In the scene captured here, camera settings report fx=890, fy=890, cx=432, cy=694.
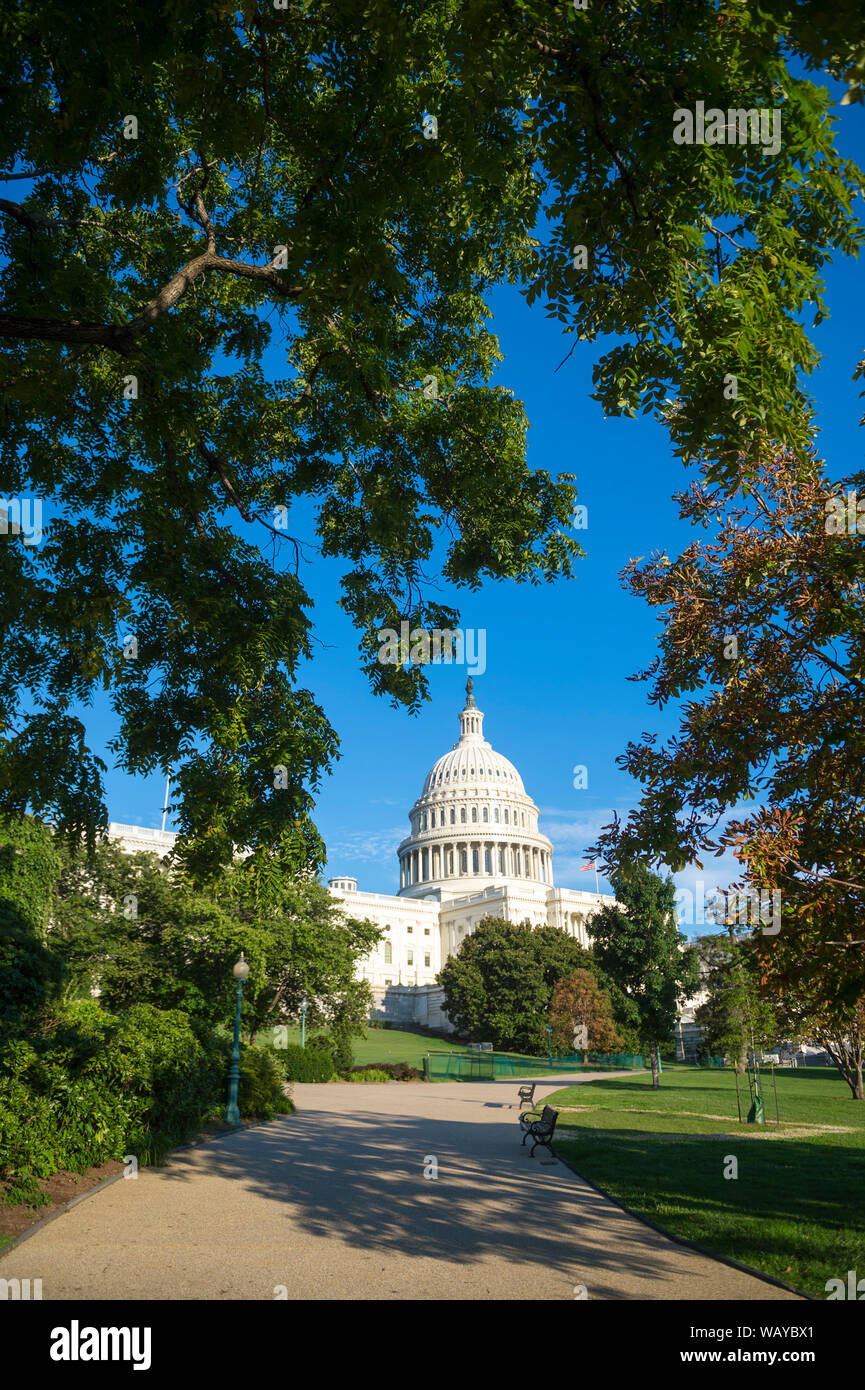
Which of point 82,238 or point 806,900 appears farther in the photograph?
point 82,238

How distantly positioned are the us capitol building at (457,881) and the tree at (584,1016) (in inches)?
1501

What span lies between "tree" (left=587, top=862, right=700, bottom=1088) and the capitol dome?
2831 inches

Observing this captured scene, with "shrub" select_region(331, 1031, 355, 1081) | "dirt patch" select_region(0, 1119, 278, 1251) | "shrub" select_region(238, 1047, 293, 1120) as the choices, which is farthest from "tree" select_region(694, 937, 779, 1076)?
"shrub" select_region(331, 1031, 355, 1081)

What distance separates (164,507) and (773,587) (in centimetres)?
698

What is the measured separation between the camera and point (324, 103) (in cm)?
826

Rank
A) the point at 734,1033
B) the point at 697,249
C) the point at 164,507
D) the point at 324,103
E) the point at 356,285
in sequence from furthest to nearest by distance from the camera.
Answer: the point at 734,1033
the point at 164,507
the point at 324,103
the point at 356,285
the point at 697,249

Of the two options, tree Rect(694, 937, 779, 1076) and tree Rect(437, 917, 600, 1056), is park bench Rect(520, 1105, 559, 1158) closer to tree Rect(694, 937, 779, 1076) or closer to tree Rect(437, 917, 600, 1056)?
tree Rect(694, 937, 779, 1076)

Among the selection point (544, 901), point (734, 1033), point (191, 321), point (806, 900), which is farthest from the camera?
point (544, 901)

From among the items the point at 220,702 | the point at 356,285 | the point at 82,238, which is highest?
the point at 82,238

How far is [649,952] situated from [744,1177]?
3992 cm

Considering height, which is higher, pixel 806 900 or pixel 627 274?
pixel 627 274

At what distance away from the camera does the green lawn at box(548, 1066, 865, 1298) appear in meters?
8.44
